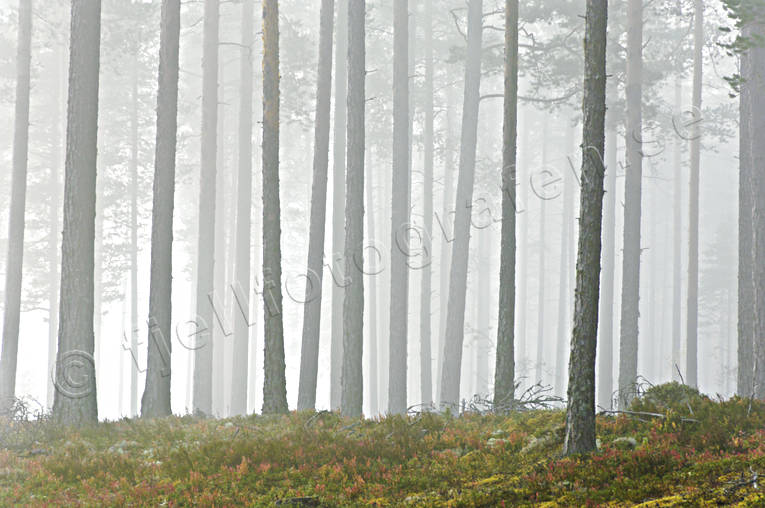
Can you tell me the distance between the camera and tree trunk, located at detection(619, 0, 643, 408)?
1741cm

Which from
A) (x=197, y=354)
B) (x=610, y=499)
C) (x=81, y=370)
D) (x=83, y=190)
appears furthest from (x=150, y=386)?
(x=610, y=499)

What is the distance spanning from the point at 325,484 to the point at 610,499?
10.5 ft

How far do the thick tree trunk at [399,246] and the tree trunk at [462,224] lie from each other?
4.03ft

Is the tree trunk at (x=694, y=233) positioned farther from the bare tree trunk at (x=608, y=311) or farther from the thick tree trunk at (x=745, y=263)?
the thick tree trunk at (x=745, y=263)

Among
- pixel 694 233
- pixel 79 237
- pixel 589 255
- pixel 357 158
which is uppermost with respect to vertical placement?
pixel 357 158

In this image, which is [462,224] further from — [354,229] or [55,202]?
[55,202]

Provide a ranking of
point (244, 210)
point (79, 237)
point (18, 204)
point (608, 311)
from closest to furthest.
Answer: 1. point (79, 237)
2. point (18, 204)
3. point (244, 210)
4. point (608, 311)

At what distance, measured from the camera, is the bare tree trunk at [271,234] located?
41.7 feet

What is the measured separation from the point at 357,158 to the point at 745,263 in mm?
8447

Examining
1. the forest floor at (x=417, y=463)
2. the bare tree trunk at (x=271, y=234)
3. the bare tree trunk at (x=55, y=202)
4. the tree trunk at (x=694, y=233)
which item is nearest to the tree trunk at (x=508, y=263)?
the forest floor at (x=417, y=463)

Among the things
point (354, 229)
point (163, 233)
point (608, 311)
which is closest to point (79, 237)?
point (163, 233)

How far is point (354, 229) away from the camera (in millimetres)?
14492

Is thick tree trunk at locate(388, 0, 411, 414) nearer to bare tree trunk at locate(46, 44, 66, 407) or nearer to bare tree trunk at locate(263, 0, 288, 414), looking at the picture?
bare tree trunk at locate(263, 0, 288, 414)

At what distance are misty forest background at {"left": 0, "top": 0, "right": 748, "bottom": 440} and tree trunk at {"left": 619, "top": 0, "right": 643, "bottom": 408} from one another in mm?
60
